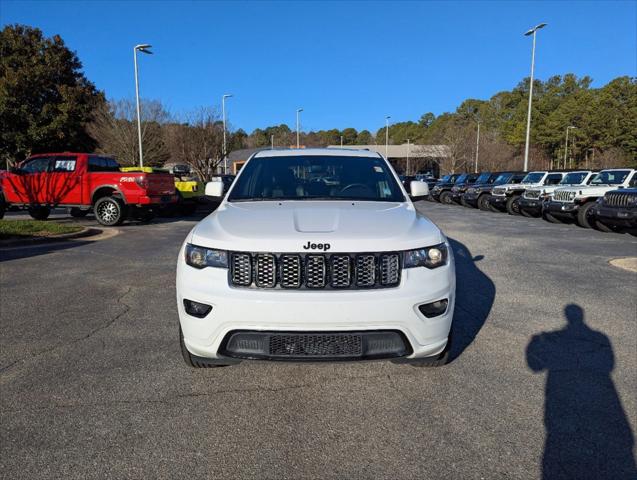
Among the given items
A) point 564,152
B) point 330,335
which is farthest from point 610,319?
point 564,152

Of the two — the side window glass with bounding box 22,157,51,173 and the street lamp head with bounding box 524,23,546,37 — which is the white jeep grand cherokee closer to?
the side window glass with bounding box 22,157,51,173

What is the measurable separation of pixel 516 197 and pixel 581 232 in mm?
6847

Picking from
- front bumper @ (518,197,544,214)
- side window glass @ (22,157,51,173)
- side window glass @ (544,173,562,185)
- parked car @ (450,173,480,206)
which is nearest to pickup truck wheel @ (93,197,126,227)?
side window glass @ (22,157,51,173)

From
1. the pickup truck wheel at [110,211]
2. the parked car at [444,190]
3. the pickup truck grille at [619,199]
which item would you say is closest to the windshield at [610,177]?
the pickup truck grille at [619,199]

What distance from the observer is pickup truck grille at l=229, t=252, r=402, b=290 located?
2.84 m

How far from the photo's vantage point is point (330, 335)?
277 centimetres

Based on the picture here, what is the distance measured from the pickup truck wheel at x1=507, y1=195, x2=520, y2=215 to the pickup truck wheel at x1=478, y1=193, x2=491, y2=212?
191 cm

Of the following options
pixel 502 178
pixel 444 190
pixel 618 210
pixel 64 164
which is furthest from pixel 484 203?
pixel 64 164

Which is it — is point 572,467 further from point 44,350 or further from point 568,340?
point 44,350

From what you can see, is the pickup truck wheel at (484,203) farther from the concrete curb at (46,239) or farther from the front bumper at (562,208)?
the concrete curb at (46,239)

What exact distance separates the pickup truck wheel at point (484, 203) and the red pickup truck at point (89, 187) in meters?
14.2

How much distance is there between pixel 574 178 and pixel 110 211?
1454 cm

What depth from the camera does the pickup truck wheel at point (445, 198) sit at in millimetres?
28233

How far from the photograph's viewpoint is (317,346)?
281cm
